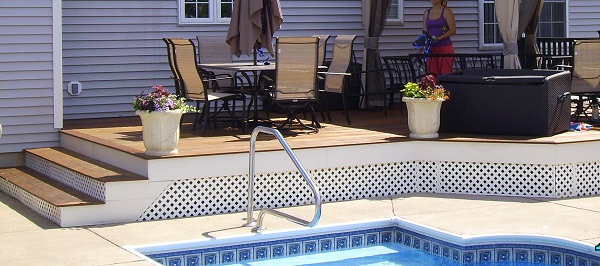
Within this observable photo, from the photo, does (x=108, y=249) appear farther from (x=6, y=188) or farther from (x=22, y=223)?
(x=6, y=188)

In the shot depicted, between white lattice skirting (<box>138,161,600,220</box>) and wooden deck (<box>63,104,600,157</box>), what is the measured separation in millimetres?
234

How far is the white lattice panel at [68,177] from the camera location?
24.8 feet

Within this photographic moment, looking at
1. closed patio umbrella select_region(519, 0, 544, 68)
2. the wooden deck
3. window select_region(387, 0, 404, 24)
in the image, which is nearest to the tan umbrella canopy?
the wooden deck

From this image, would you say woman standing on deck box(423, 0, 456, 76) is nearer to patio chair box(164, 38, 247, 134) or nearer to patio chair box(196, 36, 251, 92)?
patio chair box(196, 36, 251, 92)

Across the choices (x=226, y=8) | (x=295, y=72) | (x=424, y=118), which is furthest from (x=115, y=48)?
(x=424, y=118)

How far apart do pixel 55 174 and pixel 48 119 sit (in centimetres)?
114

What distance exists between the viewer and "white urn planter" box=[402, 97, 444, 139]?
8.56m

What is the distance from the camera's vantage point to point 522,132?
8.80 metres

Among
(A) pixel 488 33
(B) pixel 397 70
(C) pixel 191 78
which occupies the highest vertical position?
(A) pixel 488 33

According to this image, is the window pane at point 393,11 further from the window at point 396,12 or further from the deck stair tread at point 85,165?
the deck stair tread at point 85,165

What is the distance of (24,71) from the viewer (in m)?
9.44

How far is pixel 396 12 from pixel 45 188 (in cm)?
610

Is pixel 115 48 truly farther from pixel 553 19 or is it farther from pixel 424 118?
pixel 553 19

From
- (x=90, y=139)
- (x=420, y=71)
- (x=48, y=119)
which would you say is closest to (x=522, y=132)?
(x=420, y=71)
